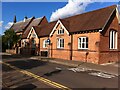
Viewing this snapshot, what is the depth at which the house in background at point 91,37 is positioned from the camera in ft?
72.5

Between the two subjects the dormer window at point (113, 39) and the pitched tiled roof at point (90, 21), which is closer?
the pitched tiled roof at point (90, 21)

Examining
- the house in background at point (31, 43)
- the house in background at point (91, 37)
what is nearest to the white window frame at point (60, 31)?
the house in background at point (91, 37)

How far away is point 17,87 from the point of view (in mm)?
9820

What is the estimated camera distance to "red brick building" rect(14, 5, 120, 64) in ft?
72.5

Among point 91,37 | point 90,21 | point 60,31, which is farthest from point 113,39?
point 60,31

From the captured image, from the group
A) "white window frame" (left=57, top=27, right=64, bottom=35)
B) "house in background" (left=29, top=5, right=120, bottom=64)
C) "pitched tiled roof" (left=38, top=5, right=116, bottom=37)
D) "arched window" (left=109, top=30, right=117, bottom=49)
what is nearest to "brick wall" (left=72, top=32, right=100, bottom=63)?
"house in background" (left=29, top=5, right=120, bottom=64)

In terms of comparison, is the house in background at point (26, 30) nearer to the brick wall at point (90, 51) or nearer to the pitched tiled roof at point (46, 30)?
the pitched tiled roof at point (46, 30)

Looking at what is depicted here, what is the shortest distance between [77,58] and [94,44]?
3847mm

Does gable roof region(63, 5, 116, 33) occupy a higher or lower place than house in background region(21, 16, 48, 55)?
higher

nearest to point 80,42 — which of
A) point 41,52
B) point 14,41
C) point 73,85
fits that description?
point 41,52

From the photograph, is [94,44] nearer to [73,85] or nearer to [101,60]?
[101,60]

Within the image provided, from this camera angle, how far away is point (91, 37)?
23094 mm

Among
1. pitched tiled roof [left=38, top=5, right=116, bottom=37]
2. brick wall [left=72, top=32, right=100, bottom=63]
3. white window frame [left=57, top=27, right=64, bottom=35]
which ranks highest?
pitched tiled roof [left=38, top=5, right=116, bottom=37]

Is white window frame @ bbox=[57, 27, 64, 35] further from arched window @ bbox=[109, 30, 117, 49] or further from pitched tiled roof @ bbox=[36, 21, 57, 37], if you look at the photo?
arched window @ bbox=[109, 30, 117, 49]
